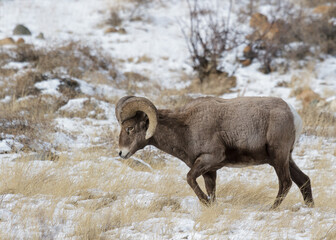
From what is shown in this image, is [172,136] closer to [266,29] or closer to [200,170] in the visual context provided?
[200,170]

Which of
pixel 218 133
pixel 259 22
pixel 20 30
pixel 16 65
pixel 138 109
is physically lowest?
pixel 16 65

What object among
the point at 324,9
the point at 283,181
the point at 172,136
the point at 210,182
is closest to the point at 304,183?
the point at 283,181

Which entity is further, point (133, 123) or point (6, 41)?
point (6, 41)

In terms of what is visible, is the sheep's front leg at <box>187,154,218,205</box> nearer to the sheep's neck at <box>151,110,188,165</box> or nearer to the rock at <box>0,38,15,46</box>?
the sheep's neck at <box>151,110,188,165</box>

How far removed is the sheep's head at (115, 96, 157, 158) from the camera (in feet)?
15.2

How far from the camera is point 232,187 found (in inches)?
218

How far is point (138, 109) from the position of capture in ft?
15.2

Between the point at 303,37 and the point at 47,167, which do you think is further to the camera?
the point at 303,37

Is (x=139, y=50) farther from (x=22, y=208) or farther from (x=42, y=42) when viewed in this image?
(x=22, y=208)

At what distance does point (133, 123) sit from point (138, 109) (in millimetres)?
229

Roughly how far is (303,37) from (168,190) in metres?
13.2

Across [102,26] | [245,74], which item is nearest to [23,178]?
[245,74]

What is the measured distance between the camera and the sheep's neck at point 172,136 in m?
4.79

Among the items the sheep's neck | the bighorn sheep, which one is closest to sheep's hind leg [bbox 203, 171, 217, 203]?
the bighorn sheep
